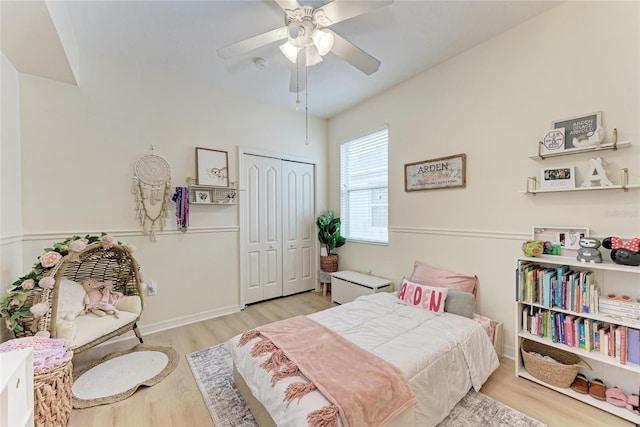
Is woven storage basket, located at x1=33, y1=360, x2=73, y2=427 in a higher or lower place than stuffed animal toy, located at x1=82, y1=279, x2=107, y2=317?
lower

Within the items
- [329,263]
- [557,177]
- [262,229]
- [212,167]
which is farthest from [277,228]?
[557,177]

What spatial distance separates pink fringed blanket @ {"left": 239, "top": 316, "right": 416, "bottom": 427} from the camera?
4.04 ft

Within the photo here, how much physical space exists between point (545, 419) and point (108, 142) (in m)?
4.22

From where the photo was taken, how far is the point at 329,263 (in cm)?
407

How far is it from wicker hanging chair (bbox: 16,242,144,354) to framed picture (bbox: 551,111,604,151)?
3.81m

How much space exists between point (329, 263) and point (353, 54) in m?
2.91

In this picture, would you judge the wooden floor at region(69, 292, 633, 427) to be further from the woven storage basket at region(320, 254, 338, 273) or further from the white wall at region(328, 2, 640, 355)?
the woven storage basket at region(320, 254, 338, 273)

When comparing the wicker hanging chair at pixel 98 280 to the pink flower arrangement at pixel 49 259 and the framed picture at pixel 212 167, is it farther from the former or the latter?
the framed picture at pixel 212 167

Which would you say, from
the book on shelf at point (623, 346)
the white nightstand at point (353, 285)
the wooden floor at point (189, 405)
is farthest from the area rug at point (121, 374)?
the book on shelf at point (623, 346)

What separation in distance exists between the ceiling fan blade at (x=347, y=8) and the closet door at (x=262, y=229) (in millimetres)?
2242

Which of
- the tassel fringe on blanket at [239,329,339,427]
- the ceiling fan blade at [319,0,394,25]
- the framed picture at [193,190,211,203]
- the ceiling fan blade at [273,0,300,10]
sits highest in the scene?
the ceiling fan blade at [273,0,300,10]

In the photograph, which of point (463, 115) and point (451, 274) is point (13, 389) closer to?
point (451, 274)

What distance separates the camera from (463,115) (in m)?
2.62

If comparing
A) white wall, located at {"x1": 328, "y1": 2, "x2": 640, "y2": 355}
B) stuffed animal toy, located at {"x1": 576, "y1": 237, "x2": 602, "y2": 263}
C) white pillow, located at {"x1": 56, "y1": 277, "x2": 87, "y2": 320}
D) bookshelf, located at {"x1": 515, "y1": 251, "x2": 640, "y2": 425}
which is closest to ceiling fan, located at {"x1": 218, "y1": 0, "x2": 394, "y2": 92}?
white wall, located at {"x1": 328, "y1": 2, "x2": 640, "y2": 355}
